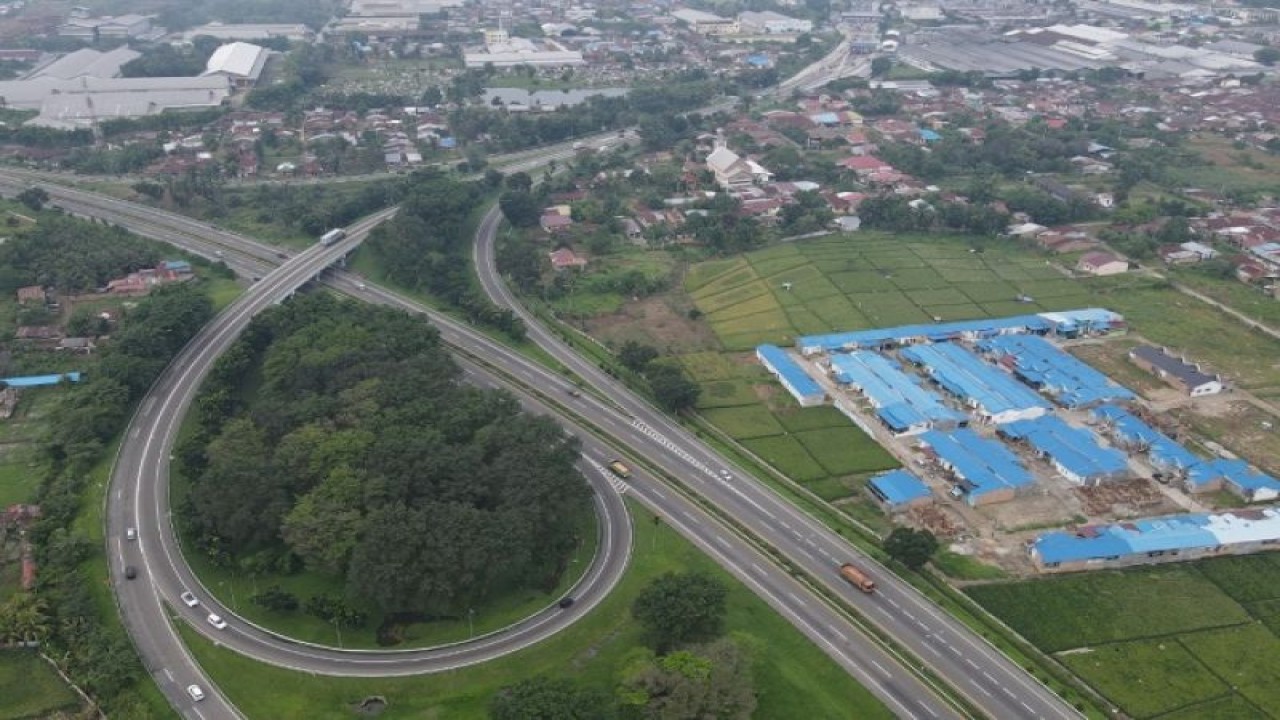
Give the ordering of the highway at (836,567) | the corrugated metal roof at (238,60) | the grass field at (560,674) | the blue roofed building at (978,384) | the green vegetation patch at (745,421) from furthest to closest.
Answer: the corrugated metal roof at (238,60) → the blue roofed building at (978,384) → the green vegetation patch at (745,421) → the highway at (836,567) → the grass field at (560,674)

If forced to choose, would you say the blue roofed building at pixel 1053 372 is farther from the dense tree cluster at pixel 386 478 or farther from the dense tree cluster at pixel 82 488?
the dense tree cluster at pixel 82 488

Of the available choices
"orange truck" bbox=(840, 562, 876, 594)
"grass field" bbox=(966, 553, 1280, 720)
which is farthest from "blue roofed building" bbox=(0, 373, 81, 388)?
"grass field" bbox=(966, 553, 1280, 720)

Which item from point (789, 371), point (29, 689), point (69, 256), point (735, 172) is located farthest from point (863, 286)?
point (69, 256)

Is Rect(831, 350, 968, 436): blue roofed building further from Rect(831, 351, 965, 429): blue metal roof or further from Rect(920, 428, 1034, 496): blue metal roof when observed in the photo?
Rect(920, 428, 1034, 496): blue metal roof

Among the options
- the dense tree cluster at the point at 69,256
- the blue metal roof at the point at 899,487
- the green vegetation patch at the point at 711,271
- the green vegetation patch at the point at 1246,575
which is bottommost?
the green vegetation patch at the point at 711,271

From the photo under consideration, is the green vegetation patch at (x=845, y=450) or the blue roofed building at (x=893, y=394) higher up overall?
the blue roofed building at (x=893, y=394)

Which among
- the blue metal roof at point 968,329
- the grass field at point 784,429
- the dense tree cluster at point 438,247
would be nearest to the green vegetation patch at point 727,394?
the grass field at point 784,429

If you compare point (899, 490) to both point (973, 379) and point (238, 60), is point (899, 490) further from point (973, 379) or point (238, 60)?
point (238, 60)

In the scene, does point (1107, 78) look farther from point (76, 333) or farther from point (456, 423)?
point (76, 333)
